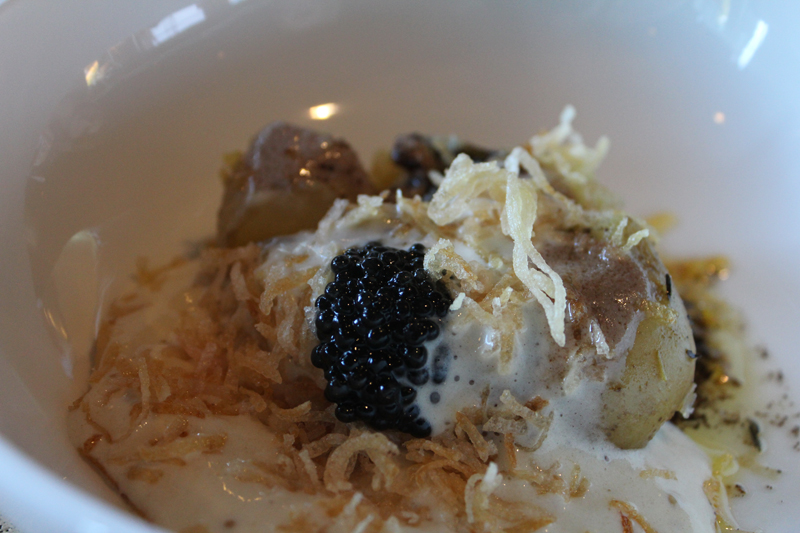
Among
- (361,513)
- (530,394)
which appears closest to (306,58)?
(530,394)

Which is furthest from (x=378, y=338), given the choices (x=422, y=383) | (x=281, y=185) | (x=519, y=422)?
(x=281, y=185)

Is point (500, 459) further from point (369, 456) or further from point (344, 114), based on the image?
point (344, 114)

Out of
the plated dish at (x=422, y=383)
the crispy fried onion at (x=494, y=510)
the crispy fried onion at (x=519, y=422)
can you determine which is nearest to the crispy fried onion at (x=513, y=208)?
the plated dish at (x=422, y=383)

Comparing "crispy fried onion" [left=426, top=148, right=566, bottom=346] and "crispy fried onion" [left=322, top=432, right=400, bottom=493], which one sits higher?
"crispy fried onion" [left=426, top=148, right=566, bottom=346]

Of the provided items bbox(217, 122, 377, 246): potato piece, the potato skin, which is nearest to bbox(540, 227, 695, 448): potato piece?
the potato skin

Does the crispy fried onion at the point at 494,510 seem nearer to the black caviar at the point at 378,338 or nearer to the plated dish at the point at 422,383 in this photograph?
the plated dish at the point at 422,383

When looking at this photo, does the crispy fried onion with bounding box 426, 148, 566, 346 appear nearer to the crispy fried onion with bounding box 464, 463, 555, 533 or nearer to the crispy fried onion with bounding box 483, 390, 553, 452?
the crispy fried onion with bounding box 483, 390, 553, 452
